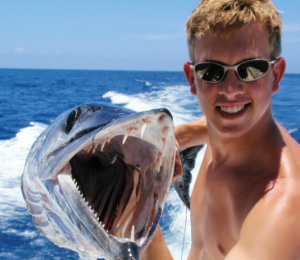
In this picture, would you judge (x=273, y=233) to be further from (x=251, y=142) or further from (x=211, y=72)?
(x=211, y=72)

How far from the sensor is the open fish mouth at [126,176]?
124 centimetres

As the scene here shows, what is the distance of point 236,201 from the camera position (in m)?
1.62

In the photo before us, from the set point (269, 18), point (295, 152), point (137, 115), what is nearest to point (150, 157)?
point (137, 115)

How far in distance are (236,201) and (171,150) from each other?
1.53 feet

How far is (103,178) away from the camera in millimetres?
1902

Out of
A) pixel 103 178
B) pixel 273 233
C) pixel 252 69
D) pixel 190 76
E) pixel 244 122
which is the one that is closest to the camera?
pixel 273 233

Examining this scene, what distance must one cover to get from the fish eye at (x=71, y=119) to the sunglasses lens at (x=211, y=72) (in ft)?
2.23

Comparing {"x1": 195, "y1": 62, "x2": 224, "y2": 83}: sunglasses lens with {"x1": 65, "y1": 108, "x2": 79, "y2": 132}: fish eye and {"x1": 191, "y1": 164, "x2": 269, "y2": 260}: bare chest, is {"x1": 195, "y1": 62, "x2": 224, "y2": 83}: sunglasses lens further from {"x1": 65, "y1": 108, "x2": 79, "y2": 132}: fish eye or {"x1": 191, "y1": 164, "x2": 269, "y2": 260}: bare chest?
{"x1": 65, "y1": 108, "x2": 79, "y2": 132}: fish eye

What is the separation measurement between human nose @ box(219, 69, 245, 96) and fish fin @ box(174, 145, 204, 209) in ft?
2.81

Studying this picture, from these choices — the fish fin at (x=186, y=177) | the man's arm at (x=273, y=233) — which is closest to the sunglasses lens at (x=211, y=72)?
the man's arm at (x=273, y=233)

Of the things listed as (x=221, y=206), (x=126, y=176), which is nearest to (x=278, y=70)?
(x=221, y=206)

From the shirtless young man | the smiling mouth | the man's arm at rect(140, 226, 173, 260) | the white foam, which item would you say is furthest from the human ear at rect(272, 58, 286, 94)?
the white foam

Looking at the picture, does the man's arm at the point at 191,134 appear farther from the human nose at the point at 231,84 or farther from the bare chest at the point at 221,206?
the human nose at the point at 231,84

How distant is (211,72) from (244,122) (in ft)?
0.99
